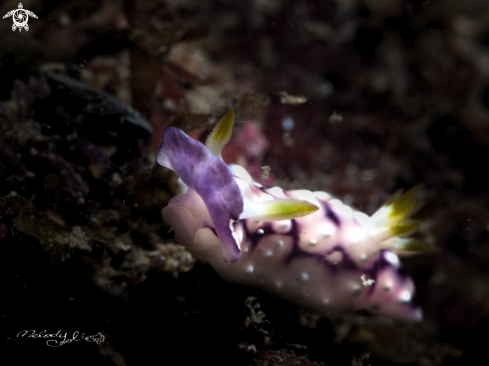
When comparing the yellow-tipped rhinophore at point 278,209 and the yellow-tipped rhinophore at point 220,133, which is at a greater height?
the yellow-tipped rhinophore at point 220,133
